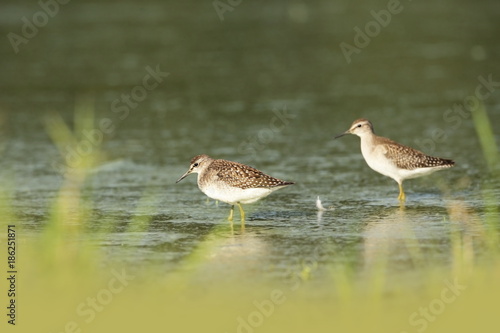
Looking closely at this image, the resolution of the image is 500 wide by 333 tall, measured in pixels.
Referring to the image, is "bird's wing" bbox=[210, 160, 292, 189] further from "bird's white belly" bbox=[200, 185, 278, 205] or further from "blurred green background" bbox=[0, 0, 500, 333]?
"blurred green background" bbox=[0, 0, 500, 333]

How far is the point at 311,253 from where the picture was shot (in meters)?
10.9

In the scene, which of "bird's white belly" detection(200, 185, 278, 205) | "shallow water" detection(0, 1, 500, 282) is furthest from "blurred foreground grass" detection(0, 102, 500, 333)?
"bird's white belly" detection(200, 185, 278, 205)

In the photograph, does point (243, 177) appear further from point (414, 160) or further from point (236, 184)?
point (414, 160)

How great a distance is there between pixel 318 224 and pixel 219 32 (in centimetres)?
2061

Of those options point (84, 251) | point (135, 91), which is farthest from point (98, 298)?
point (135, 91)

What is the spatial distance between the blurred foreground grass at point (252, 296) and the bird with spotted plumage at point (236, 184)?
173 cm

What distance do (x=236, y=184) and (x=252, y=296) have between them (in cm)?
360

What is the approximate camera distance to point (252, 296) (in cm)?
943

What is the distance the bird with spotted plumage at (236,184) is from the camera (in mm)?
12812

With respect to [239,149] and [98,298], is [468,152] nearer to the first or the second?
[239,149]

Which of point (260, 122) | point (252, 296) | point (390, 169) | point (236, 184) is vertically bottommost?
point (252, 296)

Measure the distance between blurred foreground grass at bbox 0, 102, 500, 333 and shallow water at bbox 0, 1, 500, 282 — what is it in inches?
9.3

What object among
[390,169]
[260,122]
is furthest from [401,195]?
[260,122]

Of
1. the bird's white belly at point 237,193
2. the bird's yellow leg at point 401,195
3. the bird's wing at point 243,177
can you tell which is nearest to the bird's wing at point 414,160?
the bird's yellow leg at point 401,195
